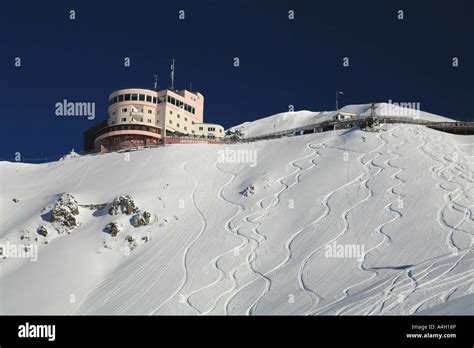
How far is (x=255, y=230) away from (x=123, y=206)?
33.7 ft

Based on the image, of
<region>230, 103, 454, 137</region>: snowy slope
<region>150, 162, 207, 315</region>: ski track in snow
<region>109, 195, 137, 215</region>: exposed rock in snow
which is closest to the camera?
<region>150, 162, 207, 315</region>: ski track in snow

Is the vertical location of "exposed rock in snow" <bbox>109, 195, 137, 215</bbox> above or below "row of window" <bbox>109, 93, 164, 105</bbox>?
below

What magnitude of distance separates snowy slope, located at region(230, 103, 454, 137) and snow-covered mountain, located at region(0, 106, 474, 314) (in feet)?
221

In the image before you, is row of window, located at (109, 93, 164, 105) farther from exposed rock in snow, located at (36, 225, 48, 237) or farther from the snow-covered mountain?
exposed rock in snow, located at (36, 225, 48, 237)

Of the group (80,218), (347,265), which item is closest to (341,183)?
(347,265)

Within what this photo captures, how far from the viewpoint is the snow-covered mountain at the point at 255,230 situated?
24062mm

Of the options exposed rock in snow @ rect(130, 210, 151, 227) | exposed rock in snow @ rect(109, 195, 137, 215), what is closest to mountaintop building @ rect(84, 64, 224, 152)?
exposed rock in snow @ rect(109, 195, 137, 215)

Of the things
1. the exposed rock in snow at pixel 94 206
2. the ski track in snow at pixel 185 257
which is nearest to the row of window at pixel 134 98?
the ski track in snow at pixel 185 257

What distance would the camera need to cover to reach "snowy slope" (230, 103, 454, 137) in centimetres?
11419

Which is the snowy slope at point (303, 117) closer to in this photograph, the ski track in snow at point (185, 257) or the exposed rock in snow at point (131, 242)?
the ski track in snow at point (185, 257)

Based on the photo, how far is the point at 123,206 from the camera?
36250 mm

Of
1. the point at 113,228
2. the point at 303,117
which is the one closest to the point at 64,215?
the point at 113,228

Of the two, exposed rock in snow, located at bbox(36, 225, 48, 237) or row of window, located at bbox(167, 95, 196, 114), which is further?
row of window, located at bbox(167, 95, 196, 114)

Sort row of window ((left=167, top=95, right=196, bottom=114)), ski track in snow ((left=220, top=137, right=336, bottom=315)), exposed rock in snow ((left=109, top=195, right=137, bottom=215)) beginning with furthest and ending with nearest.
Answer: row of window ((left=167, top=95, right=196, bottom=114)), exposed rock in snow ((left=109, top=195, right=137, bottom=215)), ski track in snow ((left=220, top=137, right=336, bottom=315))
